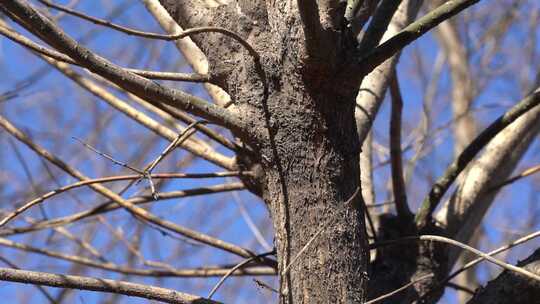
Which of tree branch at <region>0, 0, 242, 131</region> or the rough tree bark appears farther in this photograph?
the rough tree bark

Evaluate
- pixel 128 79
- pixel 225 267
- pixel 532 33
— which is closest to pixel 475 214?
pixel 225 267

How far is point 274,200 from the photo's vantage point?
51.9 inches

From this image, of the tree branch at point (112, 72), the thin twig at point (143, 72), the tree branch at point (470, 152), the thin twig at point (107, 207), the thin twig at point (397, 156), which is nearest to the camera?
the tree branch at point (112, 72)

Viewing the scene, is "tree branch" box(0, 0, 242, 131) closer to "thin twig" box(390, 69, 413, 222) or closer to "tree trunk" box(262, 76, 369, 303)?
"tree trunk" box(262, 76, 369, 303)

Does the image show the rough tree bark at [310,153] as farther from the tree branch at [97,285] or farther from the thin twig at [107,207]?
the thin twig at [107,207]

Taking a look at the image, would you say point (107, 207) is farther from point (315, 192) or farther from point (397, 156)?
point (315, 192)

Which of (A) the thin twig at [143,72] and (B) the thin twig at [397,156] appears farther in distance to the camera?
(B) the thin twig at [397,156]

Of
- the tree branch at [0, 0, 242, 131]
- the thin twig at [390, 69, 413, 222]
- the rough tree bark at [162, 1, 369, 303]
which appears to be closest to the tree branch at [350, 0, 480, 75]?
the rough tree bark at [162, 1, 369, 303]

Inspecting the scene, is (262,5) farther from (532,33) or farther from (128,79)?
(532,33)

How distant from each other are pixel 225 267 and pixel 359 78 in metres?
0.97

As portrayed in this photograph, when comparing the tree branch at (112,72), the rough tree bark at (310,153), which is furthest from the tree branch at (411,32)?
the tree branch at (112,72)

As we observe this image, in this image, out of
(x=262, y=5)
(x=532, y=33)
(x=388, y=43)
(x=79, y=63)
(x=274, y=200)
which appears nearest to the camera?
(x=79, y=63)

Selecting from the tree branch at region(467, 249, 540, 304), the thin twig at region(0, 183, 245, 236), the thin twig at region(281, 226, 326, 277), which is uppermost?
the thin twig at region(0, 183, 245, 236)

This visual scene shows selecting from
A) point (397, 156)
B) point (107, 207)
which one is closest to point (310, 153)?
point (397, 156)
